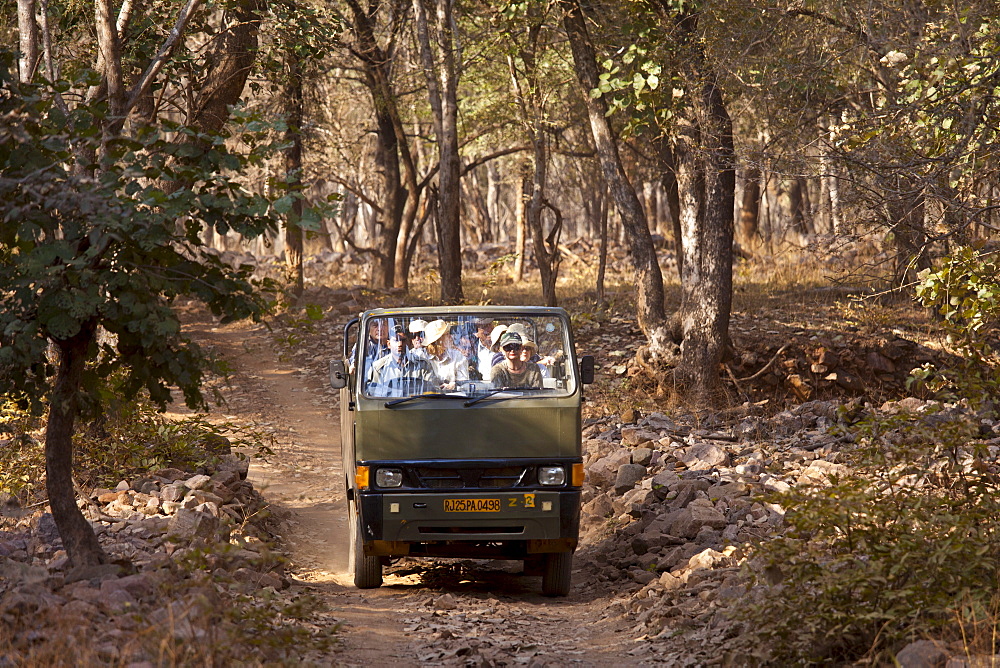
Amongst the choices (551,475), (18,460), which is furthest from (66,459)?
(551,475)

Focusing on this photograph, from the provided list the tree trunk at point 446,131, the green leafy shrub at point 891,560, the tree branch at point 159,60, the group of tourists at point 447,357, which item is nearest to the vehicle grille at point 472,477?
the group of tourists at point 447,357

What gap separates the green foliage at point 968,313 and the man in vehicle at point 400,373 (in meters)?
3.47

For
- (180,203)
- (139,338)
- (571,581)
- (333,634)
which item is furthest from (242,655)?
(571,581)

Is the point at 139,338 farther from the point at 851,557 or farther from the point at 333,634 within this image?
the point at 851,557

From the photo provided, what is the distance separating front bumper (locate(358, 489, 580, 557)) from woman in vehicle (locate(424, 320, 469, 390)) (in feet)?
2.87

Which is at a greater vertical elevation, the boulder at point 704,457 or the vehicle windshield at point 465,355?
the vehicle windshield at point 465,355

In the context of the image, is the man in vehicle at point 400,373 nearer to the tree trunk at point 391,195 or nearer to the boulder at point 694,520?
the boulder at point 694,520

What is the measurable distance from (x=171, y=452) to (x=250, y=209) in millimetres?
4851

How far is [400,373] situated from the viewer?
772 cm

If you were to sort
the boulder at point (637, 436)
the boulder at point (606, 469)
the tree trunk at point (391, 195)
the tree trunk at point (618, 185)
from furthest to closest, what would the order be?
1. the tree trunk at point (391, 195)
2. the tree trunk at point (618, 185)
3. the boulder at point (637, 436)
4. the boulder at point (606, 469)

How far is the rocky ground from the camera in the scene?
5.48 m

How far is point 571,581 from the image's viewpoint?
8.83m

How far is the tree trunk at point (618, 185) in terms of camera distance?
15999 millimetres

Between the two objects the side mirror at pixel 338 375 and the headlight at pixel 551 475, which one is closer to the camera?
the headlight at pixel 551 475
